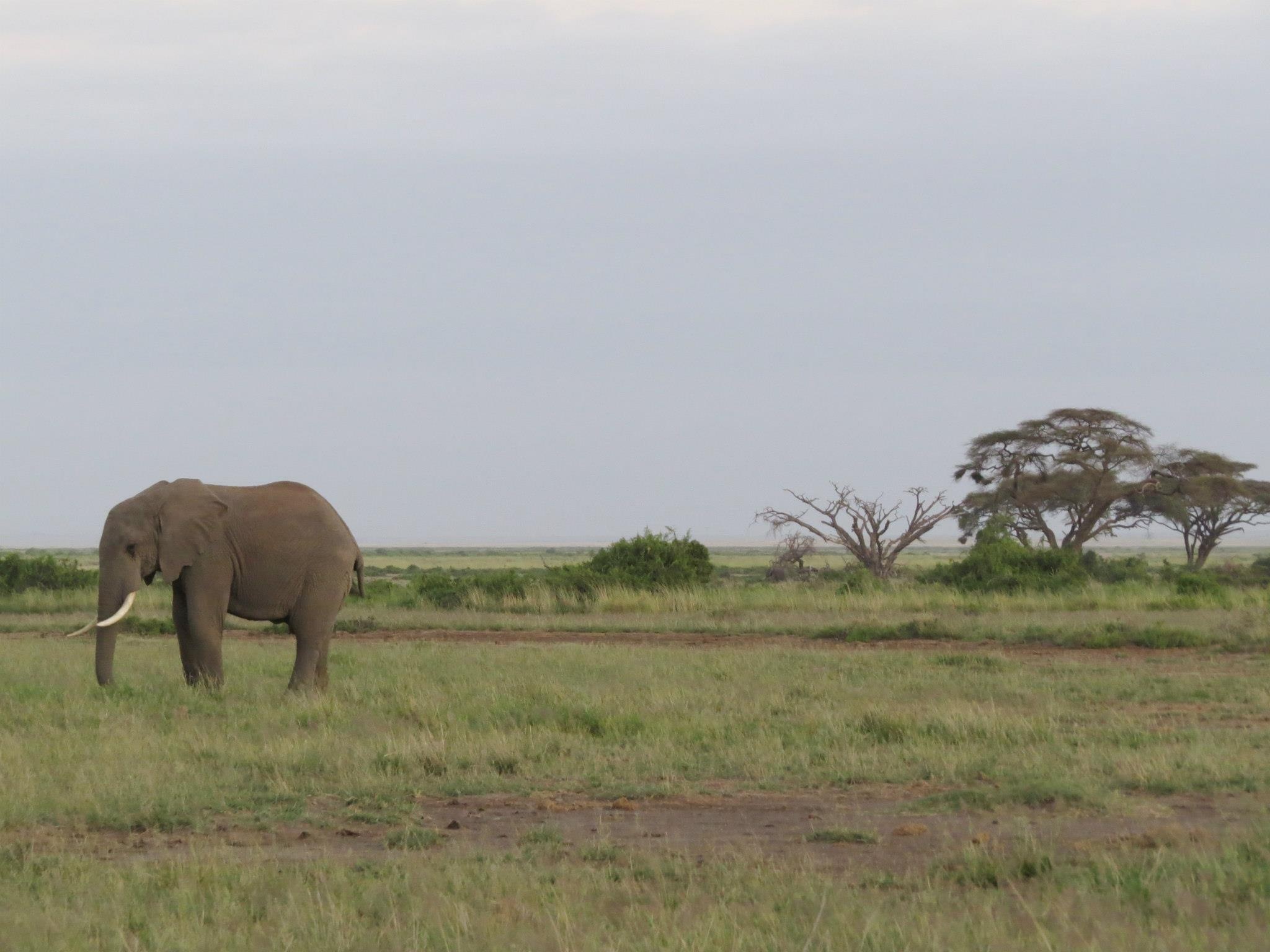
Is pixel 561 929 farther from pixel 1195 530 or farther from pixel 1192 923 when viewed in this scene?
pixel 1195 530

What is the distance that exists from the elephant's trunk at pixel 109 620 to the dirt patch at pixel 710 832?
5610 millimetres

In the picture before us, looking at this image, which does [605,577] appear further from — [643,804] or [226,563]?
[643,804]

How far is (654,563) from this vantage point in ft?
98.4

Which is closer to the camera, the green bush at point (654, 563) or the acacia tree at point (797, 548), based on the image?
the green bush at point (654, 563)

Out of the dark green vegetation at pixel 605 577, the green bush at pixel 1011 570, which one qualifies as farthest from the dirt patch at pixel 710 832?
the green bush at pixel 1011 570

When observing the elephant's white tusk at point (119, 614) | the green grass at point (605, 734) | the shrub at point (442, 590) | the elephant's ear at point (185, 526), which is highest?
the elephant's ear at point (185, 526)

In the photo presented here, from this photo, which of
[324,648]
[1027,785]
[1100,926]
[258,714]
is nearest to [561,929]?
[1100,926]

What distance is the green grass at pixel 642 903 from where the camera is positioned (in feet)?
17.2

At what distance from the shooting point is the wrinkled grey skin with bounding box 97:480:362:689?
519 inches

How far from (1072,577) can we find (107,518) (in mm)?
20360

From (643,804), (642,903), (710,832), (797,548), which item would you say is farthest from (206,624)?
(797,548)

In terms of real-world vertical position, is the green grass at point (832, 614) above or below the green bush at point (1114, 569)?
below

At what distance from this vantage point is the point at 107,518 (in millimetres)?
13414

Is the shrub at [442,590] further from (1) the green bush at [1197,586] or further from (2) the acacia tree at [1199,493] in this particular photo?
(2) the acacia tree at [1199,493]
